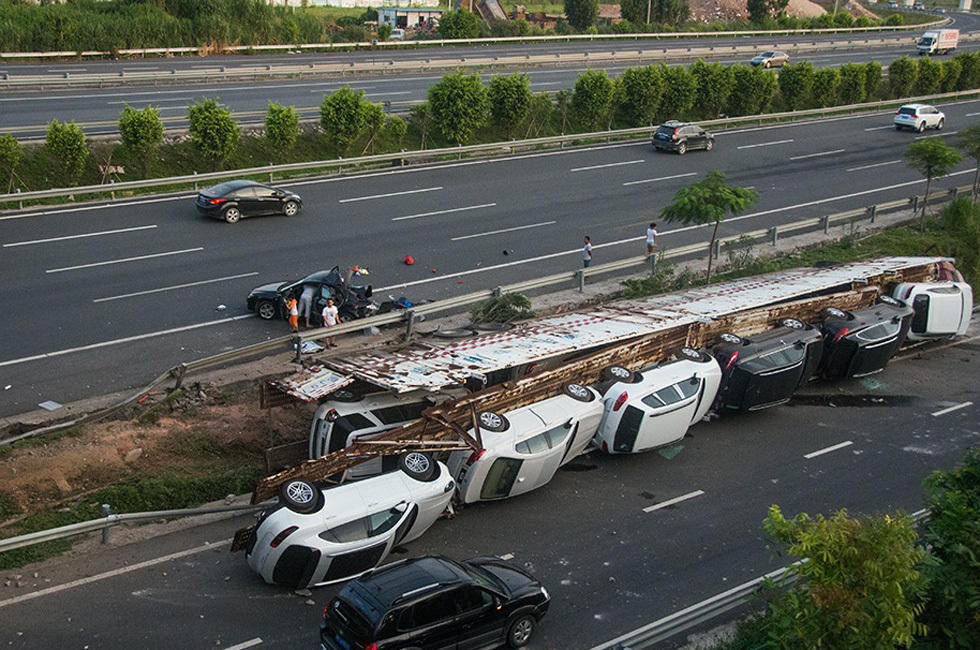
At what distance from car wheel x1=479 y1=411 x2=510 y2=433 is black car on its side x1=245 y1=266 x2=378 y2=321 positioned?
22.0 feet

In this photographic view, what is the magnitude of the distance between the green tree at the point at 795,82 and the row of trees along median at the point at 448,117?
0.18ft

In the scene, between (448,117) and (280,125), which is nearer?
(280,125)

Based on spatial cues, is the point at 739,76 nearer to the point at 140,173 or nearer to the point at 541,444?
the point at 140,173

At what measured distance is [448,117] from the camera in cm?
3947

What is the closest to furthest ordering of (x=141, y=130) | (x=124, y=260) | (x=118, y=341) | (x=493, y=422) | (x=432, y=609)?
(x=432, y=609), (x=493, y=422), (x=118, y=341), (x=124, y=260), (x=141, y=130)

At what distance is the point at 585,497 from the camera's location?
16703 millimetres

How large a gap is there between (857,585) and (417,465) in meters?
7.10

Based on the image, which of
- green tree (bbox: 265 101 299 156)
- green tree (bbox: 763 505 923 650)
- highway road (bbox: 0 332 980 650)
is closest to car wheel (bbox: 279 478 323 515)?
highway road (bbox: 0 332 980 650)

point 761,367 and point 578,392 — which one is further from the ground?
point 578,392

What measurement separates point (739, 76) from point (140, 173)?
101ft

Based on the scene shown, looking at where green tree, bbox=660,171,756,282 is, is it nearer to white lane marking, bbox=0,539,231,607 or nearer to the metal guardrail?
the metal guardrail

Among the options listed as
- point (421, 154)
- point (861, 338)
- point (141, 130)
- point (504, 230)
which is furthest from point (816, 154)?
point (141, 130)

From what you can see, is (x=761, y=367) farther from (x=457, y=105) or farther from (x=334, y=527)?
(x=457, y=105)

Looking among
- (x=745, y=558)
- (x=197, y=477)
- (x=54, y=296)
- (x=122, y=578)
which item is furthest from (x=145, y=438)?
(x=745, y=558)
